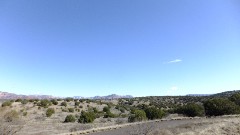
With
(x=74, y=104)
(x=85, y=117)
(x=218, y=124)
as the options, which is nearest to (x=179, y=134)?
(x=218, y=124)

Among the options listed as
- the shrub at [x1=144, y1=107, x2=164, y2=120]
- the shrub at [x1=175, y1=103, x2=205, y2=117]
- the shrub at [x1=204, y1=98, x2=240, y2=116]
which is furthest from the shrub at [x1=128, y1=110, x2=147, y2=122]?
the shrub at [x1=204, y1=98, x2=240, y2=116]

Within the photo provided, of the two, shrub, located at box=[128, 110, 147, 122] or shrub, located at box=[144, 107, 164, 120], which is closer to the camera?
shrub, located at box=[128, 110, 147, 122]

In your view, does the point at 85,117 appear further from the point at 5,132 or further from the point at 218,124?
the point at 5,132

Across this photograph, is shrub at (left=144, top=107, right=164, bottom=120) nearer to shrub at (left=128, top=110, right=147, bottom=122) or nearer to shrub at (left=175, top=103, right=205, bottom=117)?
shrub at (left=128, top=110, right=147, bottom=122)

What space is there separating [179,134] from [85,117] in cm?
2352

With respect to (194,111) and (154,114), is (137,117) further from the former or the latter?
A: (194,111)

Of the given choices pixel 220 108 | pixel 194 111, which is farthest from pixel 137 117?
pixel 220 108

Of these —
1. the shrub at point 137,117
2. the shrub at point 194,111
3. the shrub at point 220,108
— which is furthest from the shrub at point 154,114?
the shrub at point 220,108

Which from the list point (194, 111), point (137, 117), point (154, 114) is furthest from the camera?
point (194, 111)

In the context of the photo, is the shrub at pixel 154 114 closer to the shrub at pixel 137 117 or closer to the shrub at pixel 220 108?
the shrub at pixel 137 117

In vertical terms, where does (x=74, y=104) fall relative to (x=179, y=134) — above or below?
above

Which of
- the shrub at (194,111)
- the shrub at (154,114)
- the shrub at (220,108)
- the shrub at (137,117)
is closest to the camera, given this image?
the shrub at (137,117)

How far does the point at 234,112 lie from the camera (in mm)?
48938

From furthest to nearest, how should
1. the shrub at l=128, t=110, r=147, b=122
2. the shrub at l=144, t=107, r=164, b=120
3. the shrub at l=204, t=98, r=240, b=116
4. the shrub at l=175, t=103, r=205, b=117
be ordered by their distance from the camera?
the shrub at l=175, t=103, r=205, b=117
the shrub at l=204, t=98, r=240, b=116
the shrub at l=144, t=107, r=164, b=120
the shrub at l=128, t=110, r=147, b=122
